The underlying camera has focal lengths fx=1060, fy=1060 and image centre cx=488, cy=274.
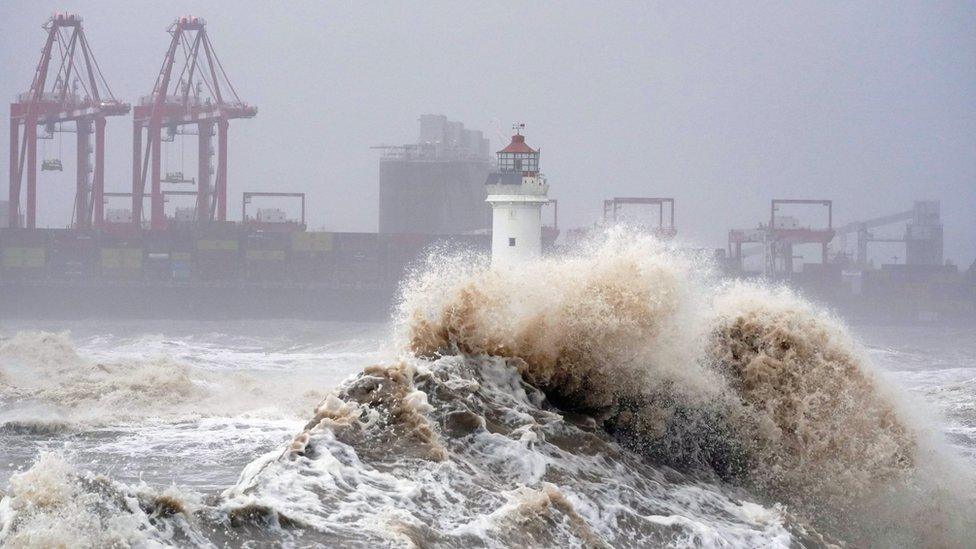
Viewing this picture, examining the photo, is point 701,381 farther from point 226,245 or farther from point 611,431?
point 226,245

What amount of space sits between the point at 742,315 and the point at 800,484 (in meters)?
1.58

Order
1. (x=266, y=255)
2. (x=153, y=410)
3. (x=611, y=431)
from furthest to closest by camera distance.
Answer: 1. (x=266, y=255)
2. (x=153, y=410)
3. (x=611, y=431)

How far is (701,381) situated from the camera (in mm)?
7996

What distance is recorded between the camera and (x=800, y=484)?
764cm

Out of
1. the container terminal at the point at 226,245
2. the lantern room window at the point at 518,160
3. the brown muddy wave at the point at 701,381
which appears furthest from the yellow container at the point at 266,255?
the brown muddy wave at the point at 701,381

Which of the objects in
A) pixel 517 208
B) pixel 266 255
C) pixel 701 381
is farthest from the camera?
pixel 266 255

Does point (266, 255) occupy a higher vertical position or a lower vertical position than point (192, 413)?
higher

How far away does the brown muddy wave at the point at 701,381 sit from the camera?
7.69m

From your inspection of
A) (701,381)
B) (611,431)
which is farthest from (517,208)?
(611,431)

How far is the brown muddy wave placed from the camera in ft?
25.2

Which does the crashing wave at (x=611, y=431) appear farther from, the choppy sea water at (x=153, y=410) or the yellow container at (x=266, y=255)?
the yellow container at (x=266, y=255)

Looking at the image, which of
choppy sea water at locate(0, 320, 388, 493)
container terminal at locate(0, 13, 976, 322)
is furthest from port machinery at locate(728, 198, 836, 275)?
choppy sea water at locate(0, 320, 388, 493)

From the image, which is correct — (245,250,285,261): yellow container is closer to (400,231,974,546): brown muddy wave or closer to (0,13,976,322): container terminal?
(0,13,976,322): container terminal

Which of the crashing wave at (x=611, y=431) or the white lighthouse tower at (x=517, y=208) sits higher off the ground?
the white lighthouse tower at (x=517, y=208)
